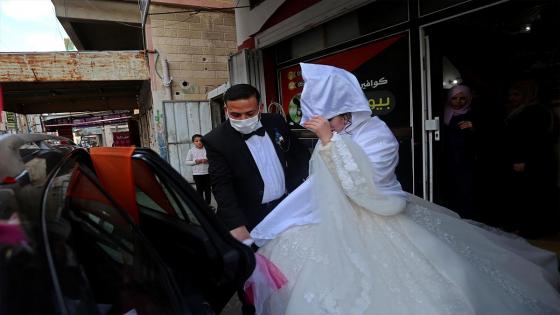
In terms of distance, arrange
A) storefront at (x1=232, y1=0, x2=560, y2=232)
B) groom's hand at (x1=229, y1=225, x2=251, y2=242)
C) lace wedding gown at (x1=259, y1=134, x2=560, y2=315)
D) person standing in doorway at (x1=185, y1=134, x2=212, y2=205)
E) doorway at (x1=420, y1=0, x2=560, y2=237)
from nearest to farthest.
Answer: lace wedding gown at (x1=259, y1=134, x2=560, y2=315) < groom's hand at (x1=229, y1=225, x2=251, y2=242) < doorway at (x1=420, y1=0, x2=560, y2=237) < storefront at (x1=232, y1=0, x2=560, y2=232) < person standing in doorway at (x1=185, y1=134, x2=212, y2=205)

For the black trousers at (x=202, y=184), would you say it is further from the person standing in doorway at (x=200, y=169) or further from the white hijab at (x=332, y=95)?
the white hijab at (x=332, y=95)

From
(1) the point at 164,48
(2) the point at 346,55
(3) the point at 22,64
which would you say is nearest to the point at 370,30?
(2) the point at 346,55

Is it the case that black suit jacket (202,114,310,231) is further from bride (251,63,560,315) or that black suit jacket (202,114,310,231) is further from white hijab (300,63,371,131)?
white hijab (300,63,371,131)

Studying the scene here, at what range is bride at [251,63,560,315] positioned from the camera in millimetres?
1455

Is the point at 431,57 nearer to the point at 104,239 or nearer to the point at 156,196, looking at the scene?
the point at 156,196

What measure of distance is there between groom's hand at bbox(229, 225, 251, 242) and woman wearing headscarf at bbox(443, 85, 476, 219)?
300 cm

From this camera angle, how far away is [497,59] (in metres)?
4.61

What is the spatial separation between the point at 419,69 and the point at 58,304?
3.90 meters

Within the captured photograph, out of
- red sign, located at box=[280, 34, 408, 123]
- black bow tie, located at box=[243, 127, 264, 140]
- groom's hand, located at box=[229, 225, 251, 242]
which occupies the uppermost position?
red sign, located at box=[280, 34, 408, 123]

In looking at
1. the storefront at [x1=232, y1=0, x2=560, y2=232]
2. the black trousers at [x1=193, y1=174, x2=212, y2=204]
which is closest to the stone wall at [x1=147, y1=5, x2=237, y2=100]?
the black trousers at [x1=193, y1=174, x2=212, y2=204]

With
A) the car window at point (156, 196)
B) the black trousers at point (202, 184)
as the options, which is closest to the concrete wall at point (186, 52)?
the black trousers at point (202, 184)

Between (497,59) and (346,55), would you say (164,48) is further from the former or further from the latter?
(497,59)

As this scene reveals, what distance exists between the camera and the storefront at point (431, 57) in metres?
3.87

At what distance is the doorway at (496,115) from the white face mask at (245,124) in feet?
8.08
